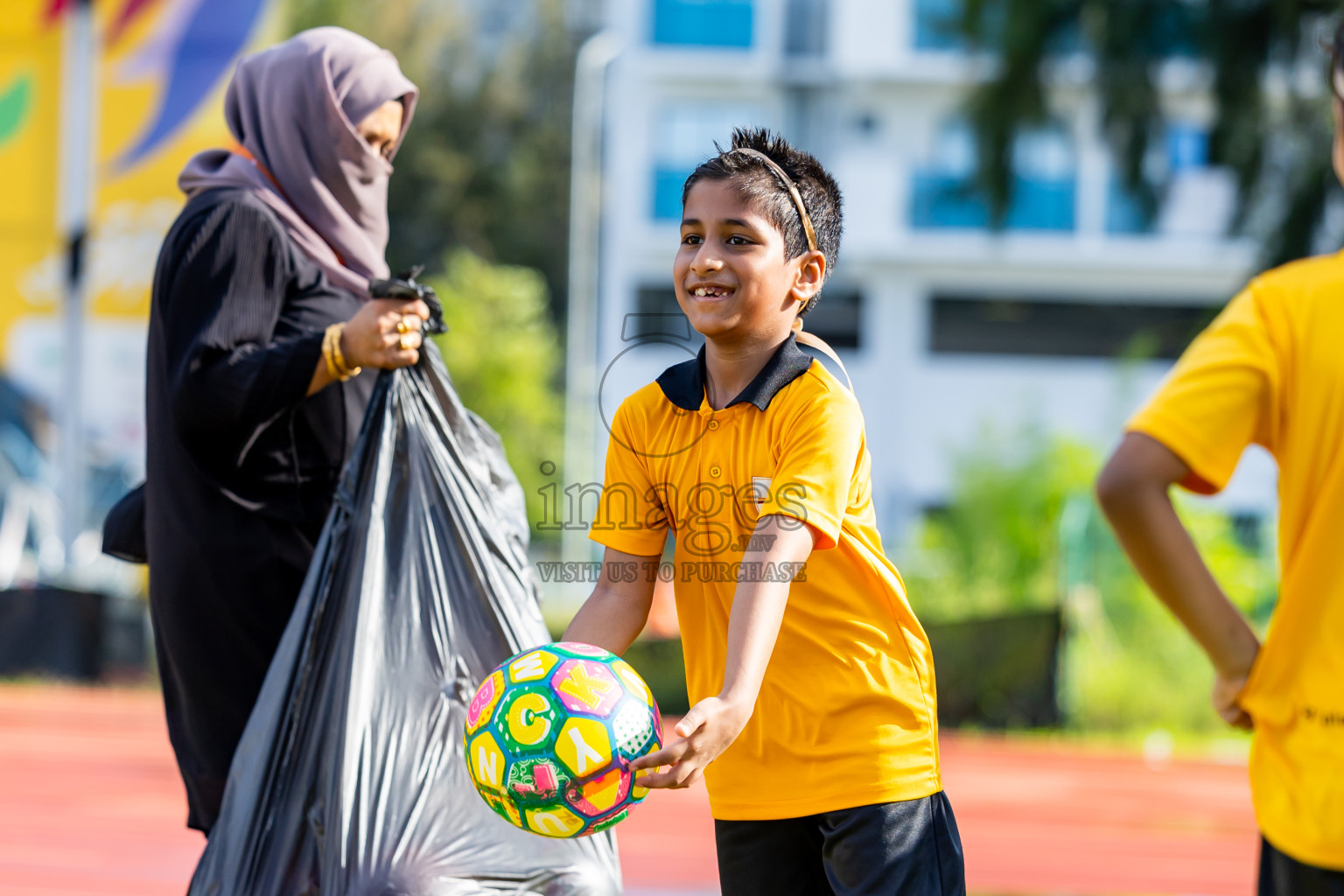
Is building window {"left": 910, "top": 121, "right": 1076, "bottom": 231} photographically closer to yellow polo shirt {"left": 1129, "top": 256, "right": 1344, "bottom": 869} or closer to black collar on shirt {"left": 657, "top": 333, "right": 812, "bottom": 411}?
black collar on shirt {"left": 657, "top": 333, "right": 812, "bottom": 411}

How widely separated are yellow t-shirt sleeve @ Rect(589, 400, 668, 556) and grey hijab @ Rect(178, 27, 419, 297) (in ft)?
2.70

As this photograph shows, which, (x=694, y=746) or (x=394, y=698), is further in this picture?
(x=394, y=698)

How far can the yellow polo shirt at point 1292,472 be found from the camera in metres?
1.65

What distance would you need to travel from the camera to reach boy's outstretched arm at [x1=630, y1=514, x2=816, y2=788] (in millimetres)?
1705

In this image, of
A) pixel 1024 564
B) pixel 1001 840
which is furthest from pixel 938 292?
pixel 1001 840

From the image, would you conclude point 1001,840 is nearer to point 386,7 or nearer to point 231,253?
point 231,253

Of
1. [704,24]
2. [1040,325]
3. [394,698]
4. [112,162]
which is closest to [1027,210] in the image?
[1040,325]

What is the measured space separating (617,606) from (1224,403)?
909mm

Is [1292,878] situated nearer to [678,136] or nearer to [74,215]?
[74,215]

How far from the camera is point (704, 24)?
2305 centimetres

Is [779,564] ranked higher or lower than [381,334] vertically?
lower

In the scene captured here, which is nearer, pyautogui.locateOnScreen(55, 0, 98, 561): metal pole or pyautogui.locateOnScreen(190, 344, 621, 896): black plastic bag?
pyautogui.locateOnScreen(190, 344, 621, 896): black plastic bag

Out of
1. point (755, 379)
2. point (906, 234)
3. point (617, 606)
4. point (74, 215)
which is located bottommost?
point (617, 606)

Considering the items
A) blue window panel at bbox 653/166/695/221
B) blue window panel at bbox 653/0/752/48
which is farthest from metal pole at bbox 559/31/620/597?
blue window panel at bbox 653/166/695/221
